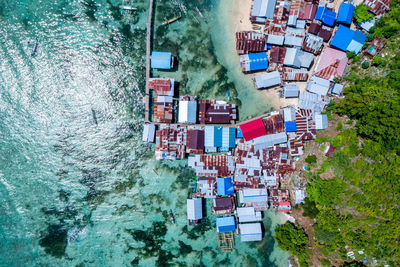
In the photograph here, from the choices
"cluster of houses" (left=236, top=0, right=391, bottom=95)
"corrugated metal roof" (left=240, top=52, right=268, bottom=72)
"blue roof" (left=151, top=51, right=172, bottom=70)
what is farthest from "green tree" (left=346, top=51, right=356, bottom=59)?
"blue roof" (left=151, top=51, right=172, bottom=70)

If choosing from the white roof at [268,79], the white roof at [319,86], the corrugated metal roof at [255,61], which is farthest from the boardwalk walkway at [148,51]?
the white roof at [319,86]

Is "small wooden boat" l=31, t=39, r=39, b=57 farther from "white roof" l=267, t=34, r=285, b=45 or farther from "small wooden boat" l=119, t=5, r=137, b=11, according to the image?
"white roof" l=267, t=34, r=285, b=45

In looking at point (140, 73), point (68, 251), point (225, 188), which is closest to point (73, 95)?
point (140, 73)

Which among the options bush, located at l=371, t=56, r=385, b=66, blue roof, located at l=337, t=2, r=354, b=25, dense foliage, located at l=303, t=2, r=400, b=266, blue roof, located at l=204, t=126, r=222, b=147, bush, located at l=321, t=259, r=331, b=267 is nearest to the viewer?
dense foliage, located at l=303, t=2, r=400, b=266

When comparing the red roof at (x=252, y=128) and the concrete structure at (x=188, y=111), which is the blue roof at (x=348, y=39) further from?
the concrete structure at (x=188, y=111)

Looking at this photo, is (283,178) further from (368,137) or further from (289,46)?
(289,46)
